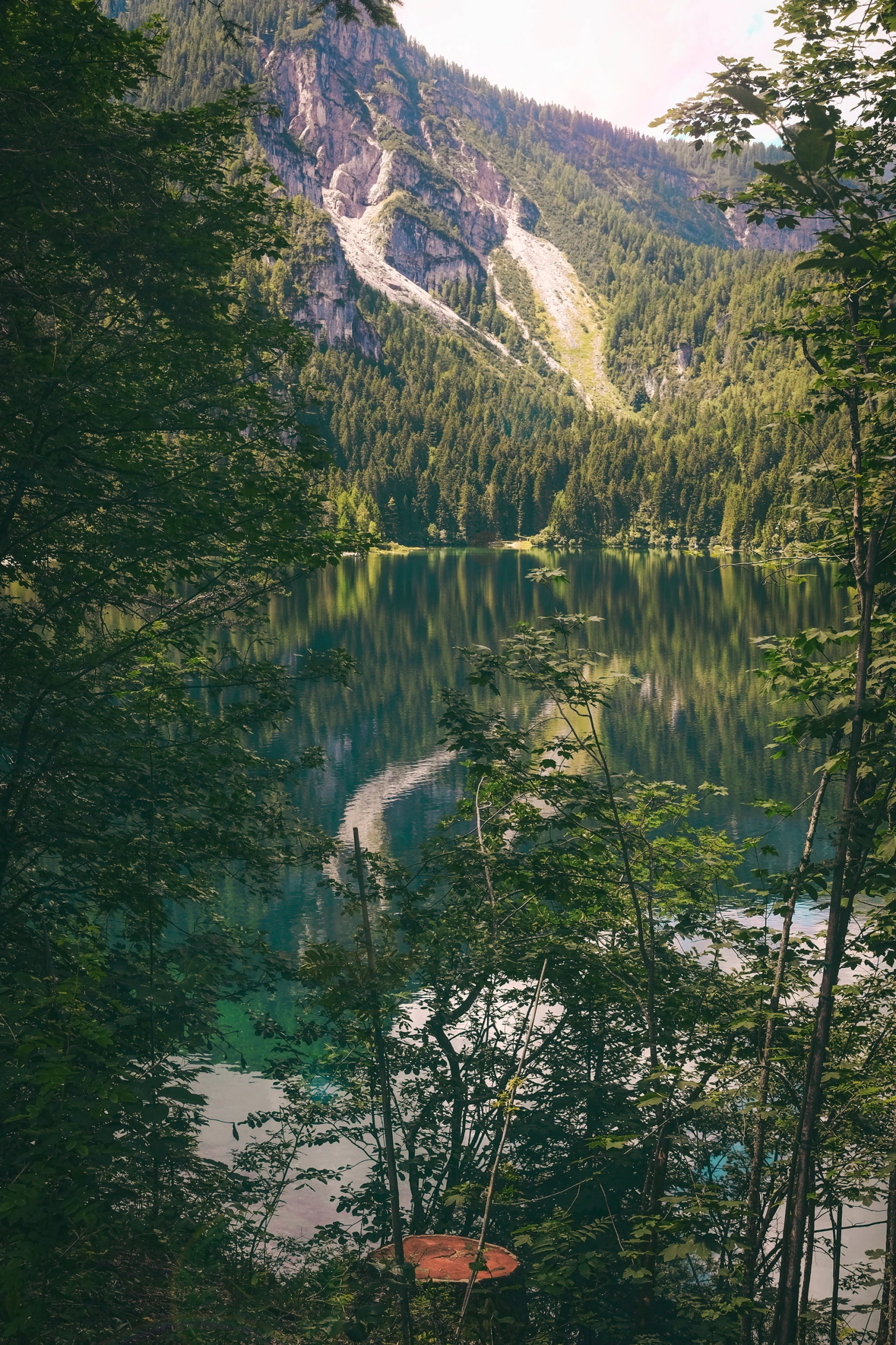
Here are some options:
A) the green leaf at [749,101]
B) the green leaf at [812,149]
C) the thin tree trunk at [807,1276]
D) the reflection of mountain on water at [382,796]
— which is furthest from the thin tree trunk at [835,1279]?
the reflection of mountain on water at [382,796]

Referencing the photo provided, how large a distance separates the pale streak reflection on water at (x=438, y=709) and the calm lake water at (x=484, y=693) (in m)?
0.11

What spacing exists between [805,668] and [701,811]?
725 inches

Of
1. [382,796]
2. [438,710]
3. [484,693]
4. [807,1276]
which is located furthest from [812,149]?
[438,710]

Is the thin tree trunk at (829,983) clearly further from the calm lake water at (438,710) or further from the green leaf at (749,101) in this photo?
the green leaf at (749,101)

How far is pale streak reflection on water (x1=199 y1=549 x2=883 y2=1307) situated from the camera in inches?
531

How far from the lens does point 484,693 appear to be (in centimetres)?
3391

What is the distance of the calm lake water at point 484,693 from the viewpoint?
25.3 metres

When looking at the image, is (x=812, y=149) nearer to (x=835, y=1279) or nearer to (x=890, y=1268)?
(x=890, y=1268)

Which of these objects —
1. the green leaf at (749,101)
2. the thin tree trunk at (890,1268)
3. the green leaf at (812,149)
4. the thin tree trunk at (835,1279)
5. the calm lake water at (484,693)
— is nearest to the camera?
the green leaf at (749,101)

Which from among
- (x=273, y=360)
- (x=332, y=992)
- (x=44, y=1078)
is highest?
(x=273, y=360)

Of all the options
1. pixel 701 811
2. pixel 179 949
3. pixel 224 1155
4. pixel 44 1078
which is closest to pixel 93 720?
pixel 179 949

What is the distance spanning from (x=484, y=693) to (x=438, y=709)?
3616 mm

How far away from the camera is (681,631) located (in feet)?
192

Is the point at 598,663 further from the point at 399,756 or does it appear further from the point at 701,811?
the point at 399,756
